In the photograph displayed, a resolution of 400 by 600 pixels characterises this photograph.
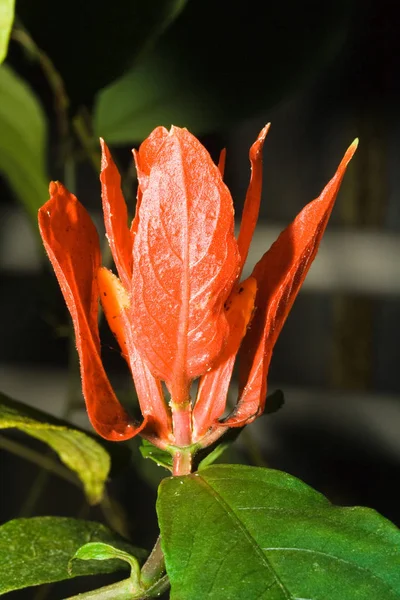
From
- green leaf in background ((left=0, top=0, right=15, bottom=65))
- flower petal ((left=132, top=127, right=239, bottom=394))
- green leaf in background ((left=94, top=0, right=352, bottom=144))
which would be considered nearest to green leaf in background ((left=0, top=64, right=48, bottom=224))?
green leaf in background ((left=94, top=0, right=352, bottom=144))

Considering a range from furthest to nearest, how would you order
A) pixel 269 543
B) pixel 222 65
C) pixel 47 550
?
pixel 222 65 < pixel 47 550 < pixel 269 543

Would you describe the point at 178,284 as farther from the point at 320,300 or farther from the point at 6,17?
the point at 320,300

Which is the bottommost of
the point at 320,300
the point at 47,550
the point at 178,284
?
the point at 47,550

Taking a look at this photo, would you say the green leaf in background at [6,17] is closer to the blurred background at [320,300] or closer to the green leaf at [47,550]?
the green leaf at [47,550]

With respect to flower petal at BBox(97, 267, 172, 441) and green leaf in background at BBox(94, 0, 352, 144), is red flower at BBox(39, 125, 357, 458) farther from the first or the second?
green leaf in background at BBox(94, 0, 352, 144)

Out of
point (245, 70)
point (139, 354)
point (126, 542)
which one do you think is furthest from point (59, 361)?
point (139, 354)

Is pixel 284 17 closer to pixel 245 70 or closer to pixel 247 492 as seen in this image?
pixel 245 70

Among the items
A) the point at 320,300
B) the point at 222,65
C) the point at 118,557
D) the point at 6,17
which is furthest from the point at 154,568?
the point at 320,300
